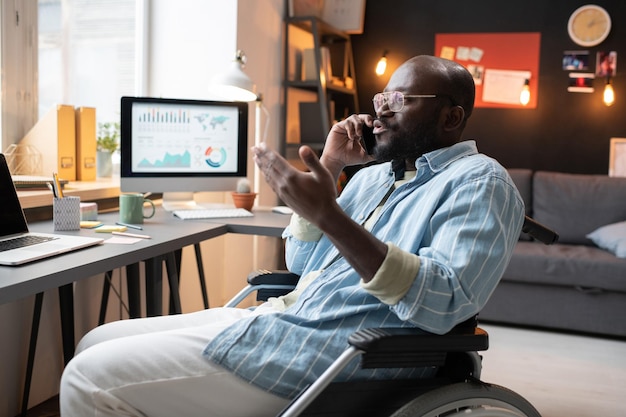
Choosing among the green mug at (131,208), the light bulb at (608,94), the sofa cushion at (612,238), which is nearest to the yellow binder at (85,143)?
the green mug at (131,208)

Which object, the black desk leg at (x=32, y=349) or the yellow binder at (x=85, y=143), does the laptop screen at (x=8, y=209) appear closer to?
the black desk leg at (x=32, y=349)

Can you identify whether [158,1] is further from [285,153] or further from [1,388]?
[1,388]

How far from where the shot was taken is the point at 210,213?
9.04 feet

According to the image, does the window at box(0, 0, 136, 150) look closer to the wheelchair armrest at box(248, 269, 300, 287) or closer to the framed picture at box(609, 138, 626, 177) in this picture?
the wheelchair armrest at box(248, 269, 300, 287)

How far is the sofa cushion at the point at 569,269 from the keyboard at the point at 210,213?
1677 mm

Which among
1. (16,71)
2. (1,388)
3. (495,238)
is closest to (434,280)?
(495,238)

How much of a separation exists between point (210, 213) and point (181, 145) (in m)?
0.37

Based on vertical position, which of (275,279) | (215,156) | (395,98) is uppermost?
(395,98)

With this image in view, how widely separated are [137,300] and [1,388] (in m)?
0.54

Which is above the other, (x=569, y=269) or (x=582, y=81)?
(x=582, y=81)

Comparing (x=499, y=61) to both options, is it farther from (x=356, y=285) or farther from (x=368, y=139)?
(x=356, y=285)

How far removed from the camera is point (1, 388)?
2.37 metres

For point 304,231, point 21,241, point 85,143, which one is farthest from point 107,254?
point 85,143

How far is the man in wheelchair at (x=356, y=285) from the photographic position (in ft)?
4.10
